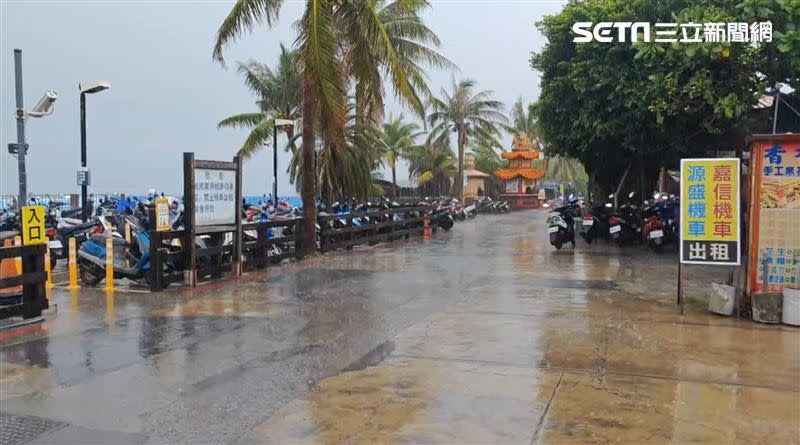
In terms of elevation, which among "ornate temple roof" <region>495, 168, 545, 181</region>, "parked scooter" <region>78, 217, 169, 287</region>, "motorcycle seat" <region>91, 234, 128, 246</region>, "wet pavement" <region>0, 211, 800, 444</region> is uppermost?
"ornate temple roof" <region>495, 168, 545, 181</region>

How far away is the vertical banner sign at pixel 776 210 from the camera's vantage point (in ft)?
24.6

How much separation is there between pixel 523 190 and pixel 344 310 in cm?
3970

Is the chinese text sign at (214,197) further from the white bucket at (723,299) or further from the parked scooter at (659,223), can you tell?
the parked scooter at (659,223)

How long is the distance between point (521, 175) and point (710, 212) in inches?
1486

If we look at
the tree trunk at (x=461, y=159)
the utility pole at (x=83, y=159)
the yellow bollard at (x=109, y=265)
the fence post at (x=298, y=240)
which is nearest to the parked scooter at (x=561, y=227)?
the fence post at (x=298, y=240)

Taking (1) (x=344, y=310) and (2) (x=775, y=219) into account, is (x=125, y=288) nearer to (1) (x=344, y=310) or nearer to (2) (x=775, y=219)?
(1) (x=344, y=310)

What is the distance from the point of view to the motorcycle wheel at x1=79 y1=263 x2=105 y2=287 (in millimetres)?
10211

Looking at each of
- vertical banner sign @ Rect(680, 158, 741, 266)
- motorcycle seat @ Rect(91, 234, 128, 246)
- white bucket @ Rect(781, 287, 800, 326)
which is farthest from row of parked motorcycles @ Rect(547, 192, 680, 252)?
motorcycle seat @ Rect(91, 234, 128, 246)

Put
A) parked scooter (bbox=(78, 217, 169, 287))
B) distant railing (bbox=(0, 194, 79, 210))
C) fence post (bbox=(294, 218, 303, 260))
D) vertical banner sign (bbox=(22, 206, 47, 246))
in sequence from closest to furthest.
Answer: vertical banner sign (bbox=(22, 206, 47, 246))
parked scooter (bbox=(78, 217, 169, 287))
fence post (bbox=(294, 218, 303, 260))
distant railing (bbox=(0, 194, 79, 210))

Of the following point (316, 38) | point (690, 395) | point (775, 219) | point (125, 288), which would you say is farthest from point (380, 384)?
point (316, 38)

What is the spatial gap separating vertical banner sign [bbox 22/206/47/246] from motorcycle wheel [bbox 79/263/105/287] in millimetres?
2712

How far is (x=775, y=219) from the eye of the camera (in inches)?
299

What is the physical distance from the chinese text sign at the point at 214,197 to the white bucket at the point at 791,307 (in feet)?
26.0

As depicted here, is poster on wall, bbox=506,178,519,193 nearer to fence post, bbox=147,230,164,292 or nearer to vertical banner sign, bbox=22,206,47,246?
fence post, bbox=147,230,164,292
